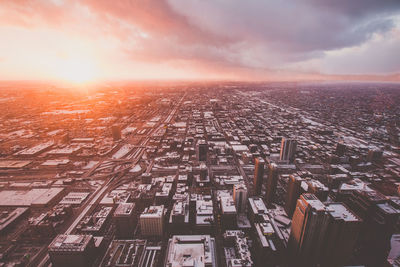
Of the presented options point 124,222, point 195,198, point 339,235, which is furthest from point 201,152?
point 339,235

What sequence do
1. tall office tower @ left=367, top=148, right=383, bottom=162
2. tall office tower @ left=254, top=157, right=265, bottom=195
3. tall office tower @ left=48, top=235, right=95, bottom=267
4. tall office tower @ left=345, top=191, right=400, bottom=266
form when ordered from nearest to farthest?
tall office tower @ left=345, top=191, right=400, bottom=266
tall office tower @ left=48, top=235, right=95, bottom=267
tall office tower @ left=254, top=157, right=265, bottom=195
tall office tower @ left=367, top=148, right=383, bottom=162

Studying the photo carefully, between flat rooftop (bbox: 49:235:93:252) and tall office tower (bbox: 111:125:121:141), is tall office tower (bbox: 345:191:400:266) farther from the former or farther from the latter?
tall office tower (bbox: 111:125:121:141)

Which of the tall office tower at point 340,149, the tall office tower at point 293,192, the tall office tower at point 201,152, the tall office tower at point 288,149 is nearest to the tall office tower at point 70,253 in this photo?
the tall office tower at point 293,192

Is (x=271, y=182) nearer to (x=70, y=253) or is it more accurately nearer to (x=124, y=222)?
(x=124, y=222)

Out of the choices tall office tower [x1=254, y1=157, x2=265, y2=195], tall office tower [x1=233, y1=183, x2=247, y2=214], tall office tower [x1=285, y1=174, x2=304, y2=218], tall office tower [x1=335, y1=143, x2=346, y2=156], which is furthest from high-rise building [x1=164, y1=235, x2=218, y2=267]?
tall office tower [x1=335, y1=143, x2=346, y2=156]

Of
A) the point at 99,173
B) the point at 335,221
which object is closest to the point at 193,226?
the point at 335,221
